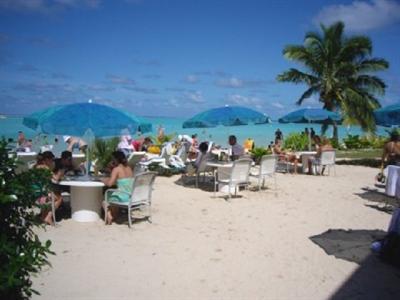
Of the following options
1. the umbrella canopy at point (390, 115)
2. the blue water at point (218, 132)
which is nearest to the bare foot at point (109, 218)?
the blue water at point (218, 132)

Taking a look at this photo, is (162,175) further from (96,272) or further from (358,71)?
(358,71)

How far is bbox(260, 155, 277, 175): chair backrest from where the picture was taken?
948cm

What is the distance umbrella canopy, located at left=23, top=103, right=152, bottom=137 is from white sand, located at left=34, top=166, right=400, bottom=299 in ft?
4.93

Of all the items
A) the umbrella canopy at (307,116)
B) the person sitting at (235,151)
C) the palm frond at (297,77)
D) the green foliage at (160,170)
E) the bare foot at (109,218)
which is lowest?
the bare foot at (109,218)

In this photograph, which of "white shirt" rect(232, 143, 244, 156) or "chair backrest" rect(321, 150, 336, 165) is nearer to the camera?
"white shirt" rect(232, 143, 244, 156)

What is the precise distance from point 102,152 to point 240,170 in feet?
12.6

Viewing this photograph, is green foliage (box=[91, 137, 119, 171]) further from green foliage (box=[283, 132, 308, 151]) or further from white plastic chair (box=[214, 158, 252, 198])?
green foliage (box=[283, 132, 308, 151])

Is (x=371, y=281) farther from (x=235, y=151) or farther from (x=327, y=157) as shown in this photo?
(x=327, y=157)

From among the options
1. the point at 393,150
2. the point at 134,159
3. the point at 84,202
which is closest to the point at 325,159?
the point at 393,150

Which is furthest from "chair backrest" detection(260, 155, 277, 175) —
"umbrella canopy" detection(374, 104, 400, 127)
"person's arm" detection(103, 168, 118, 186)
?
"person's arm" detection(103, 168, 118, 186)

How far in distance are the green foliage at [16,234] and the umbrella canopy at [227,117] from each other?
7961mm

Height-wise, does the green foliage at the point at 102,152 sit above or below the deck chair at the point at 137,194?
above

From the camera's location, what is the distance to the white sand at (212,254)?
4.18m

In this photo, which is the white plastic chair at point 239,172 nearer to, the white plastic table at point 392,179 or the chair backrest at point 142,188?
the chair backrest at point 142,188
